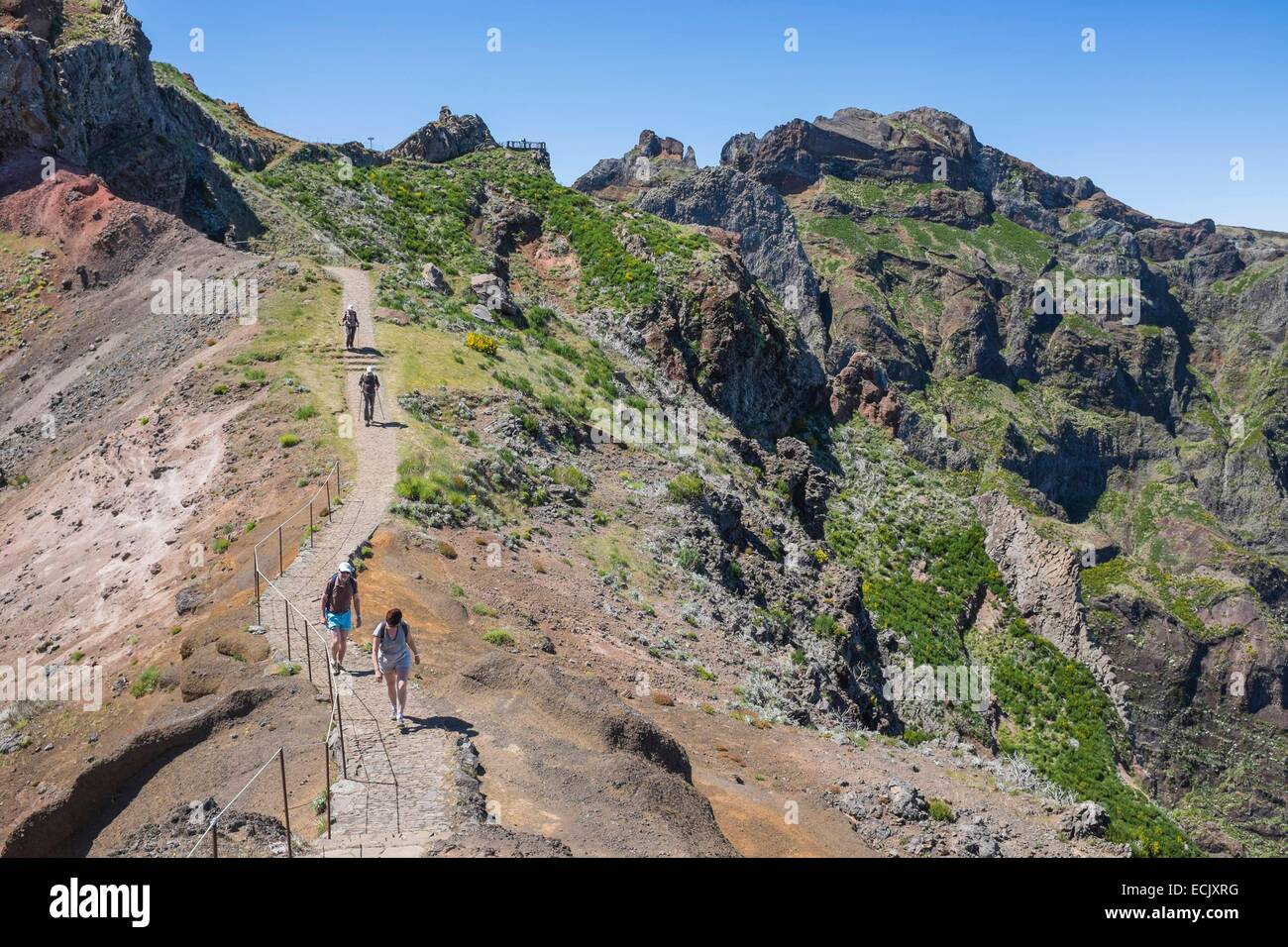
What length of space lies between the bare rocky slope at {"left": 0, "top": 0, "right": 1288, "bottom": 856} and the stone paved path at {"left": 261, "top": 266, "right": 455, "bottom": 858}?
29.7 inches

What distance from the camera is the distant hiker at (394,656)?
45.8 ft

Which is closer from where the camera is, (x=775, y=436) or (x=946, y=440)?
(x=775, y=436)

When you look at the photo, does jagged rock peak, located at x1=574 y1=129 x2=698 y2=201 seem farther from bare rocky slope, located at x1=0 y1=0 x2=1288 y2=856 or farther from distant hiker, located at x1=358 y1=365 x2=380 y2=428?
distant hiker, located at x1=358 y1=365 x2=380 y2=428

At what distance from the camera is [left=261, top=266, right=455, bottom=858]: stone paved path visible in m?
11.3

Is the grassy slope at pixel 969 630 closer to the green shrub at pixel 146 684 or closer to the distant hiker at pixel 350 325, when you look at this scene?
the distant hiker at pixel 350 325

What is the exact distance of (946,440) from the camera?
128 metres

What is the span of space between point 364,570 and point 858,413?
50204 millimetres

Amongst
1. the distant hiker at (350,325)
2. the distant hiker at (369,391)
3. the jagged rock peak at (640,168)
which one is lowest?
the distant hiker at (369,391)


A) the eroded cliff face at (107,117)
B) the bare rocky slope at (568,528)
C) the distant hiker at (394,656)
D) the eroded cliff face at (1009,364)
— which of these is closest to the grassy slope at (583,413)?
the bare rocky slope at (568,528)

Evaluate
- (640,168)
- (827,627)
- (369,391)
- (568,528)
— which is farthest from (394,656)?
(640,168)

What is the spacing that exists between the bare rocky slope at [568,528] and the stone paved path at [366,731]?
75cm

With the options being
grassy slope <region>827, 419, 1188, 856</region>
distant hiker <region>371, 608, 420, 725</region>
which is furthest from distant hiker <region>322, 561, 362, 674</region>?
grassy slope <region>827, 419, 1188, 856</region>

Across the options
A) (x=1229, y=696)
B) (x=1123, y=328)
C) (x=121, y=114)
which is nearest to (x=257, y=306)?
(x=121, y=114)
